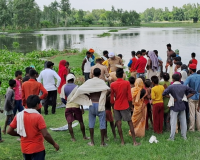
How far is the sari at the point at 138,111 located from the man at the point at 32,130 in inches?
119

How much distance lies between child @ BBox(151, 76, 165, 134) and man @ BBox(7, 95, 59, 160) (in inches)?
130

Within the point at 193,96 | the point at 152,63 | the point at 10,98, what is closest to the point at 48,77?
the point at 10,98

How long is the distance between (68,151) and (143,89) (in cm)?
231

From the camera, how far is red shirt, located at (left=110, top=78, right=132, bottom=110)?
5.96 m

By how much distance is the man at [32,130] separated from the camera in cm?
405

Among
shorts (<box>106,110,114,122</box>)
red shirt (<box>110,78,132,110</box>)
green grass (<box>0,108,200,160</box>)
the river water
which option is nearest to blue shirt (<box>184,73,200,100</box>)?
green grass (<box>0,108,200,160</box>)

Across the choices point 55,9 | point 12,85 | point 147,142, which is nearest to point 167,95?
point 147,142

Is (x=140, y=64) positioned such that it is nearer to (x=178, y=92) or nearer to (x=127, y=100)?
(x=178, y=92)

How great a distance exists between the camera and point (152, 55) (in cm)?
1068

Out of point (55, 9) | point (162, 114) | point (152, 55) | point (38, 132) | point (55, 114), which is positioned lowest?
point (55, 114)

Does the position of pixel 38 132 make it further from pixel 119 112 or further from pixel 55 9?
pixel 55 9

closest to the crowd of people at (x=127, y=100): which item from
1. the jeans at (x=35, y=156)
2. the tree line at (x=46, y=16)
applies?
the jeans at (x=35, y=156)

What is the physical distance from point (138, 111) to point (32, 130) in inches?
127

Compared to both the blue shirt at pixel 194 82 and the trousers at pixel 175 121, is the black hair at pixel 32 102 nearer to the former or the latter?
the trousers at pixel 175 121
